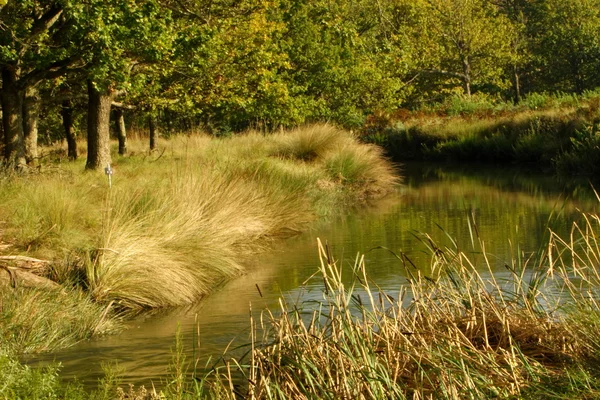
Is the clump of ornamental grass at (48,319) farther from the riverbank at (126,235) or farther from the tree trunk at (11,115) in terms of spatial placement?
the tree trunk at (11,115)

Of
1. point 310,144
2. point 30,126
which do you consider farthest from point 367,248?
point 30,126

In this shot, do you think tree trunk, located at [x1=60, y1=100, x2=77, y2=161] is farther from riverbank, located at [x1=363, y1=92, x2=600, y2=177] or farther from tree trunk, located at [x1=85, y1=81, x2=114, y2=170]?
riverbank, located at [x1=363, y1=92, x2=600, y2=177]

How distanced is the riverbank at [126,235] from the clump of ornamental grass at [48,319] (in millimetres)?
11

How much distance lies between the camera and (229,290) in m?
11.3

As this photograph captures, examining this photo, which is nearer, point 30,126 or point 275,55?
point 30,126

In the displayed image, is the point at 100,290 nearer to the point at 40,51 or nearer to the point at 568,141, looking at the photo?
the point at 40,51

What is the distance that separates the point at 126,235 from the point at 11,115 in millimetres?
7998

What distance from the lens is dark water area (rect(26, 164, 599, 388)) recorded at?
796 cm

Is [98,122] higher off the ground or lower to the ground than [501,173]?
higher

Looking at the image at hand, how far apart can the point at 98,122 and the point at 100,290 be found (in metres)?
10.4

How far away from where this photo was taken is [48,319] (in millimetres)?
8484

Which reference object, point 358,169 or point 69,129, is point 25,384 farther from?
point 69,129

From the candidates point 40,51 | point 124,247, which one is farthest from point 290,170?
point 124,247

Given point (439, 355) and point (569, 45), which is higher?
point (569, 45)
